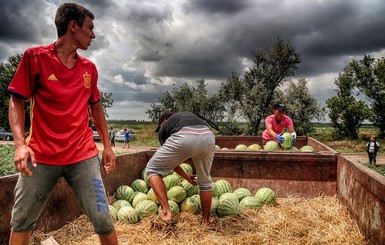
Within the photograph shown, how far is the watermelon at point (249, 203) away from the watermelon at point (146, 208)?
1.26 meters

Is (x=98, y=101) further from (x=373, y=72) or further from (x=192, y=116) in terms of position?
(x=373, y=72)

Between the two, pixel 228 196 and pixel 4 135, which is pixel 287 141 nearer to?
pixel 228 196

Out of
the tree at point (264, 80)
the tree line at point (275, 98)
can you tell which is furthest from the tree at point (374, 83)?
the tree at point (264, 80)

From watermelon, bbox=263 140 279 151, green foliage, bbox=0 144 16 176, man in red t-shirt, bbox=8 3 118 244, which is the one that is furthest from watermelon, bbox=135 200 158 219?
green foliage, bbox=0 144 16 176

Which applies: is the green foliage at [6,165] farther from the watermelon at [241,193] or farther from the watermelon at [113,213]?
the watermelon at [241,193]

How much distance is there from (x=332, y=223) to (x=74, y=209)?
11.0ft

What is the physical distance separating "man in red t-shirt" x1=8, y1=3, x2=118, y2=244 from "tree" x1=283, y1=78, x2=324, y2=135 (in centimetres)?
3135

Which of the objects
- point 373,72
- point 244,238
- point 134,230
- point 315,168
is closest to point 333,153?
point 315,168

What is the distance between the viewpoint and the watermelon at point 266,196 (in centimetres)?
503

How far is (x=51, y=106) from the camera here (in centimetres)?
262

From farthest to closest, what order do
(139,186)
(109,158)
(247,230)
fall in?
(139,186)
(247,230)
(109,158)

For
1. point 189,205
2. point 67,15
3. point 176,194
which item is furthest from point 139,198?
point 67,15

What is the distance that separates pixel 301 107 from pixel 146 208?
1277 inches

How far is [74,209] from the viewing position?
442 centimetres
